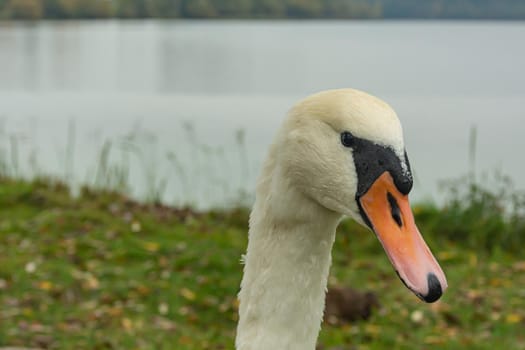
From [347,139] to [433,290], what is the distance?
39 centimetres

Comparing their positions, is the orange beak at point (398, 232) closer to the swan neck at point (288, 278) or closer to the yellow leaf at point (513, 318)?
the swan neck at point (288, 278)

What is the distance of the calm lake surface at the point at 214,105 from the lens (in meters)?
8.62

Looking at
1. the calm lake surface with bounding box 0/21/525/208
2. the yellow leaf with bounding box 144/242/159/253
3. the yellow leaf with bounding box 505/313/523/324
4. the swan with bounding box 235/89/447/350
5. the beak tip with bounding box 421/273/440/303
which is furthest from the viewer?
the calm lake surface with bounding box 0/21/525/208

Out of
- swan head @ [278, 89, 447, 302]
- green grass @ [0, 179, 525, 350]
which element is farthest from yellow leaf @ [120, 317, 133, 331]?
swan head @ [278, 89, 447, 302]

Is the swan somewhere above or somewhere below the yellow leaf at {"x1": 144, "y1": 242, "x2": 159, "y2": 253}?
above

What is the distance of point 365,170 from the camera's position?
175cm

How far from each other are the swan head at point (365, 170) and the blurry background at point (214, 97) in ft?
17.2

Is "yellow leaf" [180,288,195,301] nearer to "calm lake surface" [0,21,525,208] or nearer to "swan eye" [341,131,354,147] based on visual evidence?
"calm lake surface" [0,21,525,208]

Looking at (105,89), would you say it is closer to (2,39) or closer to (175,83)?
(175,83)

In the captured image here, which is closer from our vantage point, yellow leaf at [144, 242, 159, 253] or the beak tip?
the beak tip

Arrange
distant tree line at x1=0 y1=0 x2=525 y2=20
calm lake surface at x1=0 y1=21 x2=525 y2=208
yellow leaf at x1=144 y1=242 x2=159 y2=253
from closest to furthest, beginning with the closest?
yellow leaf at x1=144 y1=242 x2=159 y2=253
calm lake surface at x1=0 y1=21 x2=525 y2=208
distant tree line at x1=0 y1=0 x2=525 y2=20

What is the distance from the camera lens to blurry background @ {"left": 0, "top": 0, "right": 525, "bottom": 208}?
8648 millimetres

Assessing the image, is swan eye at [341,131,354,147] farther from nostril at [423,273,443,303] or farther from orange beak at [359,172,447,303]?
nostril at [423,273,443,303]

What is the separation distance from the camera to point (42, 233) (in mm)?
6203
